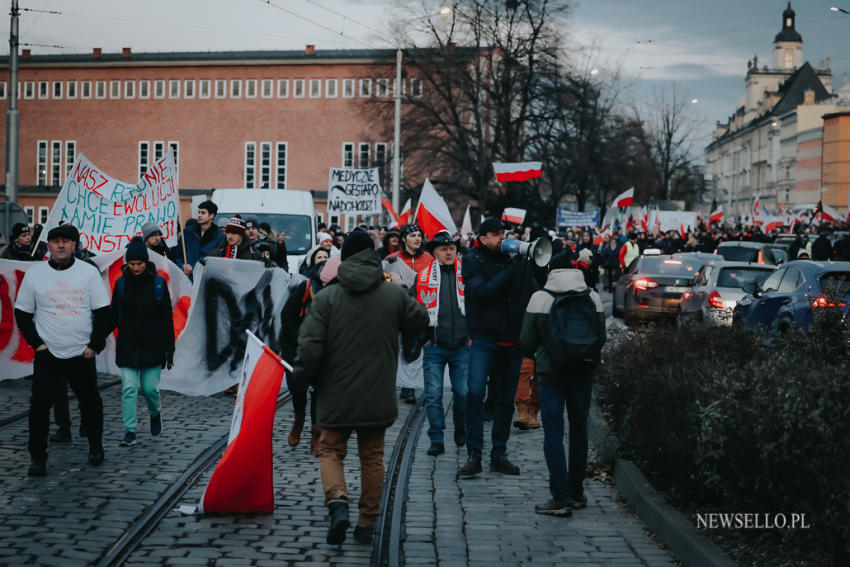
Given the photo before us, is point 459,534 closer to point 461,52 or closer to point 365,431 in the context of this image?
point 365,431

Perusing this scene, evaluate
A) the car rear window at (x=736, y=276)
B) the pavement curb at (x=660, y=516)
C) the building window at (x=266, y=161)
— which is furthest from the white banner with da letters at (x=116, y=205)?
the building window at (x=266, y=161)

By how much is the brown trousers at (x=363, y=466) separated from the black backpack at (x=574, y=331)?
1400mm

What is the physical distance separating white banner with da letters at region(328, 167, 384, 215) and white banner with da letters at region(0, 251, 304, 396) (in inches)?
501

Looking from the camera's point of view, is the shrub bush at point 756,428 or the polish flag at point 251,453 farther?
the polish flag at point 251,453

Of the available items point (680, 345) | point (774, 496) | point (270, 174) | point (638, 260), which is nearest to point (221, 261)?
point (680, 345)

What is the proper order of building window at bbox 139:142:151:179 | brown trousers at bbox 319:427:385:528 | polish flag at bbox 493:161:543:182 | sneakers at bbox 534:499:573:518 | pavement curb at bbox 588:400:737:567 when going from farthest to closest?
1. building window at bbox 139:142:151:179
2. polish flag at bbox 493:161:543:182
3. sneakers at bbox 534:499:573:518
4. brown trousers at bbox 319:427:385:528
5. pavement curb at bbox 588:400:737:567

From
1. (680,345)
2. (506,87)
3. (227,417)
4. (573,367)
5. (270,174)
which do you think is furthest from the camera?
(270,174)

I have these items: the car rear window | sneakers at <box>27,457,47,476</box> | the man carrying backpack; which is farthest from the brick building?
the man carrying backpack

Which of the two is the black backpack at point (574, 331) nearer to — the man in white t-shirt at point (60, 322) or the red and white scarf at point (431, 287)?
the red and white scarf at point (431, 287)

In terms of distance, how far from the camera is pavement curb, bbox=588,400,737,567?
237 inches

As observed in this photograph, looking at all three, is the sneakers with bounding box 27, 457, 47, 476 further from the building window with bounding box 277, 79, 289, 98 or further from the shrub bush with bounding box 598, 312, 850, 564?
the building window with bounding box 277, 79, 289, 98

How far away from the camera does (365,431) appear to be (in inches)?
263

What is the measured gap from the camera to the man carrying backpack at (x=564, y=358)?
24.4 ft

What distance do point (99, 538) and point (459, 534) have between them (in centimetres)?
213
